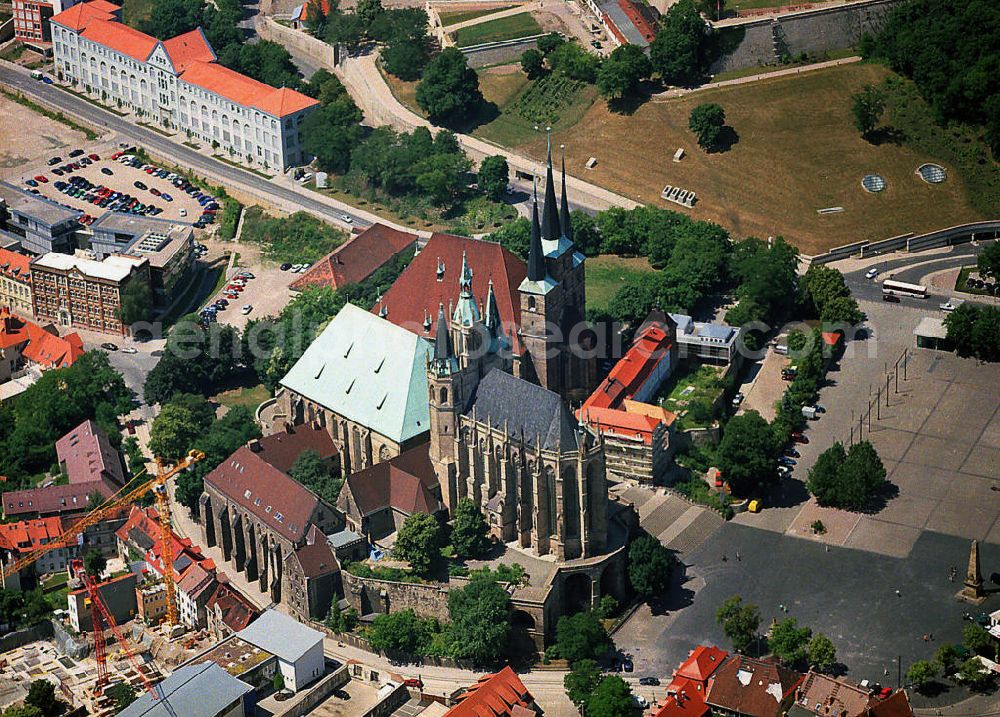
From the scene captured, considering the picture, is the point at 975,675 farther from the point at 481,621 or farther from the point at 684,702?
the point at 481,621

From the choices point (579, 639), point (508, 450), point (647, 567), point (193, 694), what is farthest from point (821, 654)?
point (193, 694)

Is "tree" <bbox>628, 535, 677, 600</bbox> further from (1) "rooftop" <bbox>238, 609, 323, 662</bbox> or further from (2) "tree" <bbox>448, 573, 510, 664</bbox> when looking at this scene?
(1) "rooftop" <bbox>238, 609, 323, 662</bbox>

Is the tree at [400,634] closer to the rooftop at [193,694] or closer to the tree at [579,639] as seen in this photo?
the tree at [579,639]

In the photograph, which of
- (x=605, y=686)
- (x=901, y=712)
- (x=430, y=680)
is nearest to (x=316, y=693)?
(x=430, y=680)

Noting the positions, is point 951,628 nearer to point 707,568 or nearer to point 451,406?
point 707,568

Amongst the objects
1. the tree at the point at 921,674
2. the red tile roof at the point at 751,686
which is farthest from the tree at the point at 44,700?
the tree at the point at 921,674
